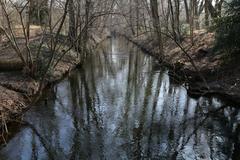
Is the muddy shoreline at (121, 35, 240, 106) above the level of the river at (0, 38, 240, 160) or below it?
above

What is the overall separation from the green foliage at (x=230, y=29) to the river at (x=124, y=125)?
11.8 feet

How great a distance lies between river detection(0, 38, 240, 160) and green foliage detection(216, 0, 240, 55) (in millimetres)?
3609

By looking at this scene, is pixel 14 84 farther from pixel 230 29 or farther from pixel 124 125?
pixel 230 29

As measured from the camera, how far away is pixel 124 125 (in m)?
14.7

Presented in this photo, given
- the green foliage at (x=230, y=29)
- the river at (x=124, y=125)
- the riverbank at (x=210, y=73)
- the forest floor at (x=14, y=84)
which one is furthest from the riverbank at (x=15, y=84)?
the green foliage at (x=230, y=29)

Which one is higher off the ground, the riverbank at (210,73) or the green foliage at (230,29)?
the green foliage at (230,29)

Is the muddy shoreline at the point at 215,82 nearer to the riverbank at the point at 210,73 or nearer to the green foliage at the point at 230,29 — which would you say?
the riverbank at the point at 210,73

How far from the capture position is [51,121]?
15.3 m

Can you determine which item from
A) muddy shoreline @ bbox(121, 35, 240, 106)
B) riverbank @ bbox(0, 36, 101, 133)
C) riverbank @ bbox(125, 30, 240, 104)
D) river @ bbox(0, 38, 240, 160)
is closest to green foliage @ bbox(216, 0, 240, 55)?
riverbank @ bbox(125, 30, 240, 104)

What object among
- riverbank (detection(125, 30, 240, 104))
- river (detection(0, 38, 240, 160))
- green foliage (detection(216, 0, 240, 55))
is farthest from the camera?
green foliage (detection(216, 0, 240, 55))

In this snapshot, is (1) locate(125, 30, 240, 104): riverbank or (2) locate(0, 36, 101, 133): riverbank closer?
(2) locate(0, 36, 101, 133): riverbank

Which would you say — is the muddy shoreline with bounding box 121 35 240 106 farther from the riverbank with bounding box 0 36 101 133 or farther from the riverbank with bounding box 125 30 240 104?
the riverbank with bounding box 0 36 101 133

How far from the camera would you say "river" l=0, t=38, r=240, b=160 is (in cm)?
1202

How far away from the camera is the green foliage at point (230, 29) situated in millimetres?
19172
